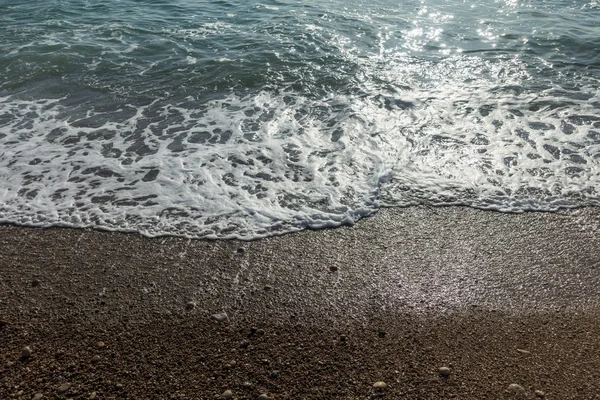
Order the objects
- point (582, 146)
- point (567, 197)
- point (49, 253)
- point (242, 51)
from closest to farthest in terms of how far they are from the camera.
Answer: point (49, 253)
point (567, 197)
point (582, 146)
point (242, 51)

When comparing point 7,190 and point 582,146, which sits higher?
point 582,146

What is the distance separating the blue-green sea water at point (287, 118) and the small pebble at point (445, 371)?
1.94 m

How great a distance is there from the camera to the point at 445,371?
10.1 ft

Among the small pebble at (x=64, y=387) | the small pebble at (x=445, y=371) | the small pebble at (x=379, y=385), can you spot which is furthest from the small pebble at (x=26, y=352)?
the small pebble at (x=445, y=371)

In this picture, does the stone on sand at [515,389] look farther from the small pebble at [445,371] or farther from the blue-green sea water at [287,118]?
the blue-green sea water at [287,118]

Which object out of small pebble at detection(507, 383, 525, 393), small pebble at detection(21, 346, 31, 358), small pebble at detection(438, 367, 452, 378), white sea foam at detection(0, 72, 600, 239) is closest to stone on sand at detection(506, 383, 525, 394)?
small pebble at detection(507, 383, 525, 393)

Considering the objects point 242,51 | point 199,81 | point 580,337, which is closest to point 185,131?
point 199,81

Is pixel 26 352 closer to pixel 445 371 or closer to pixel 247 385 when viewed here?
pixel 247 385

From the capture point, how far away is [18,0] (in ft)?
45.1

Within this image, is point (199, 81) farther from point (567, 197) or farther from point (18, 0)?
point (18, 0)

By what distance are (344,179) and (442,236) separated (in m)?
1.37

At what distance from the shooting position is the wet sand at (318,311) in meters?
3.02

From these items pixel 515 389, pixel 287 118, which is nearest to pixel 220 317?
pixel 515 389

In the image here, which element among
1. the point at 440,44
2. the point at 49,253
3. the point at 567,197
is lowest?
the point at 49,253
